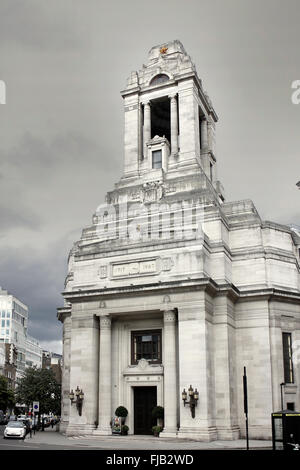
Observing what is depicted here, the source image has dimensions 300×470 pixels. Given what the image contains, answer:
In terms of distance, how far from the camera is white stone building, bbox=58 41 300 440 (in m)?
39.1

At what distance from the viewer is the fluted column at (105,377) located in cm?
3997

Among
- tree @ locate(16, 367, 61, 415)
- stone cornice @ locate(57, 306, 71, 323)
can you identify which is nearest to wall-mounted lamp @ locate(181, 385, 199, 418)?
stone cornice @ locate(57, 306, 71, 323)

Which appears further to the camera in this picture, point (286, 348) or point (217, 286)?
point (286, 348)

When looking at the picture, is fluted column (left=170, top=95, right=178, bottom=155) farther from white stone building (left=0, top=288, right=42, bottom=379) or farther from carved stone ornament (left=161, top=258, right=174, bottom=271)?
white stone building (left=0, top=288, right=42, bottom=379)

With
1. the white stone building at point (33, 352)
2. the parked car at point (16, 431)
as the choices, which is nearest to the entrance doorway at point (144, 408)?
the parked car at point (16, 431)

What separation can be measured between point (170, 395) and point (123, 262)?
34.7ft

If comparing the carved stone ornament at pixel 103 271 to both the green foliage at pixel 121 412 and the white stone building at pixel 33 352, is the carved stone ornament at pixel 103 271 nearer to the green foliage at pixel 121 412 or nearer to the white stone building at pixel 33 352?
the green foliage at pixel 121 412

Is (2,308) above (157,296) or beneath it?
above

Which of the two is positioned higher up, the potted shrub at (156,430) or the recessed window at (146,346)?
the recessed window at (146,346)

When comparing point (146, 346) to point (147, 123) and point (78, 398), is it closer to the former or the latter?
point (78, 398)

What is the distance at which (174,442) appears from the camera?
3584 centimetres

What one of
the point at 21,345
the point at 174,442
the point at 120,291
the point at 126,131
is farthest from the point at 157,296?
the point at 21,345

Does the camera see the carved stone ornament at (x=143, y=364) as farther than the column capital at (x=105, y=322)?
No

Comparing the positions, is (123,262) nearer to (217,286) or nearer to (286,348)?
(217,286)
